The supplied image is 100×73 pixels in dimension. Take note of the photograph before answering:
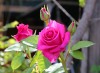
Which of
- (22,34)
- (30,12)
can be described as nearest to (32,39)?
(22,34)

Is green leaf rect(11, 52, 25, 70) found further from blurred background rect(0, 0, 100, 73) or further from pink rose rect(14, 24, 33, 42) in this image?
blurred background rect(0, 0, 100, 73)

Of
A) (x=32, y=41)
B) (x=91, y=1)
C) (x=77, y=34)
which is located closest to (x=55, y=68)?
(x=32, y=41)

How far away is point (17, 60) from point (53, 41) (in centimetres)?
26

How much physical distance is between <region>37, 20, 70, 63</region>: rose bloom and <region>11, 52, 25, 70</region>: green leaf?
21 centimetres

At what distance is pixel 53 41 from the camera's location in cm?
91

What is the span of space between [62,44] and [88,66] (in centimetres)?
66

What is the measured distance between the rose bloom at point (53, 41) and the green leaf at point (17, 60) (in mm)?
210

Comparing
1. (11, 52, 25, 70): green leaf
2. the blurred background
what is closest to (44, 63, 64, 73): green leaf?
(11, 52, 25, 70): green leaf

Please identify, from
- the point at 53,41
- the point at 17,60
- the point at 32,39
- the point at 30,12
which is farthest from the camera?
the point at 30,12

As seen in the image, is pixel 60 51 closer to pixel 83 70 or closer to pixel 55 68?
pixel 55 68

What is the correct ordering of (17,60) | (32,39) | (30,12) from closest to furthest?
(32,39) < (17,60) < (30,12)

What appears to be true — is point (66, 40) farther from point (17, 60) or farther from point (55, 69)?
point (17, 60)

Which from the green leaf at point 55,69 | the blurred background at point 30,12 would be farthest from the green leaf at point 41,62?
the blurred background at point 30,12

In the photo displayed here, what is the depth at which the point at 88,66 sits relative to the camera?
1.54 meters
